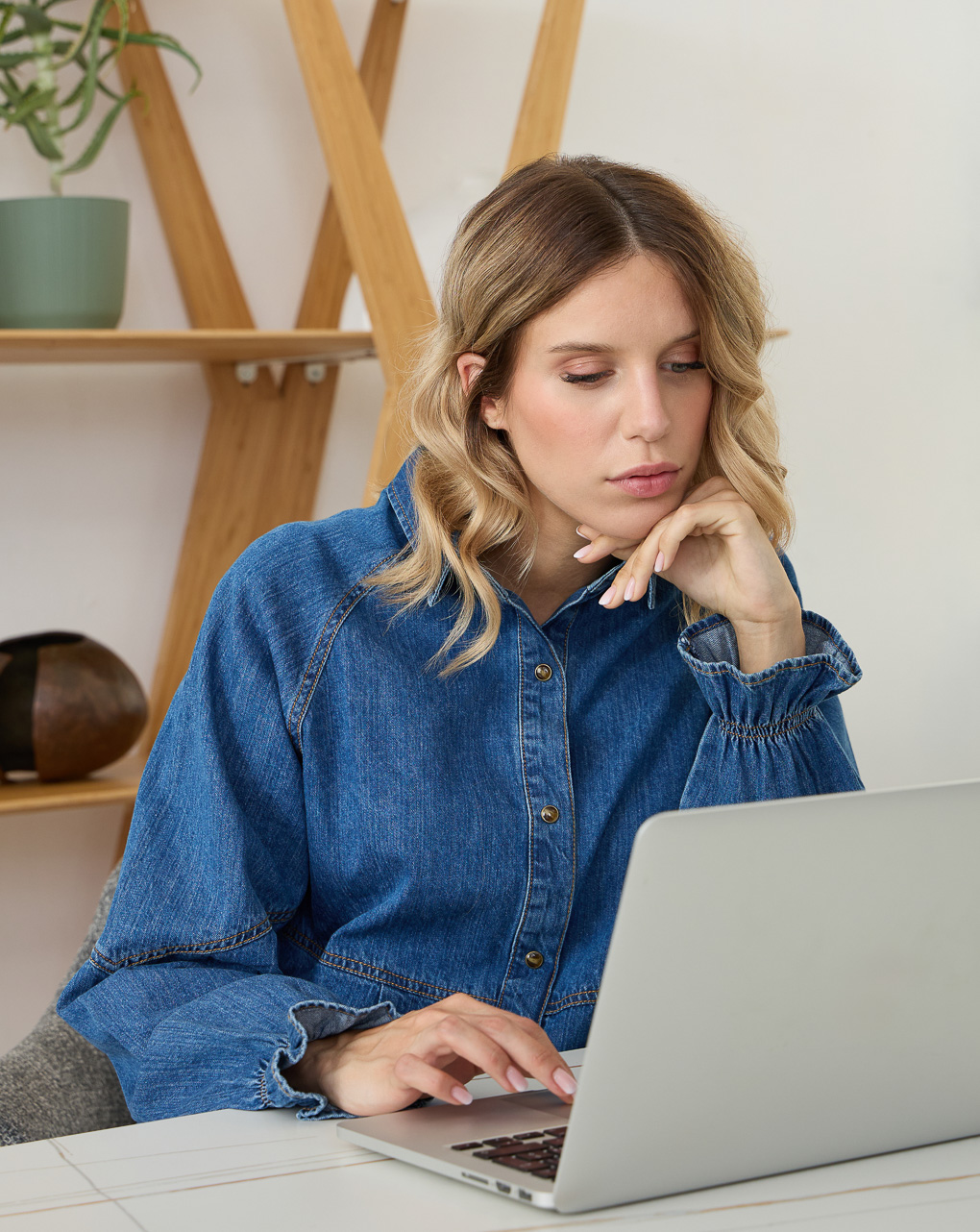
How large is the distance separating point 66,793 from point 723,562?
3.12 ft

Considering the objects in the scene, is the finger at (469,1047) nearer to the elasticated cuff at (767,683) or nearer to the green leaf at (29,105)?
the elasticated cuff at (767,683)

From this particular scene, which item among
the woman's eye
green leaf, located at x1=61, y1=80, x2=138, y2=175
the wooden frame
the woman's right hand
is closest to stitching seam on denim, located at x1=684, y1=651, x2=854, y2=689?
the woman's eye

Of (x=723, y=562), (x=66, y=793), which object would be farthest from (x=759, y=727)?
(x=66, y=793)

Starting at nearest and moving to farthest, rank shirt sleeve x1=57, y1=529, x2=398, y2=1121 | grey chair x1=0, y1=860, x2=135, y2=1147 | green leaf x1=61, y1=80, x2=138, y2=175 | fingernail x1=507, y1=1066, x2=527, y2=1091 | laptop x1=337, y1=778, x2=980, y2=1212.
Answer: laptop x1=337, y1=778, x2=980, y2=1212
fingernail x1=507, y1=1066, x2=527, y2=1091
shirt sleeve x1=57, y1=529, x2=398, y2=1121
grey chair x1=0, y1=860, x2=135, y2=1147
green leaf x1=61, y1=80, x2=138, y2=175

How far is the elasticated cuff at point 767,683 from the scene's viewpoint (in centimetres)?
112

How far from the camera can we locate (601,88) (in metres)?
2.36

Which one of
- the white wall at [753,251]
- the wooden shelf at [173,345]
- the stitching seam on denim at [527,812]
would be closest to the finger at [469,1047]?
the stitching seam on denim at [527,812]

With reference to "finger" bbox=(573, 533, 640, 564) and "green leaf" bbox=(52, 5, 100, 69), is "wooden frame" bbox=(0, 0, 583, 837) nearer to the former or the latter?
"green leaf" bbox=(52, 5, 100, 69)

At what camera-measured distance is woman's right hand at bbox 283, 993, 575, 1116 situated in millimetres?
722

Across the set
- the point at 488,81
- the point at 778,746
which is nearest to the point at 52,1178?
the point at 778,746

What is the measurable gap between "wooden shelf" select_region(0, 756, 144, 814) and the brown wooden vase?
2cm

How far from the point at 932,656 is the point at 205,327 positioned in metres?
1.56

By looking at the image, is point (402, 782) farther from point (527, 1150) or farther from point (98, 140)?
point (98, 140)

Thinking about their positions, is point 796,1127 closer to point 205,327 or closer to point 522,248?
point 522,248
